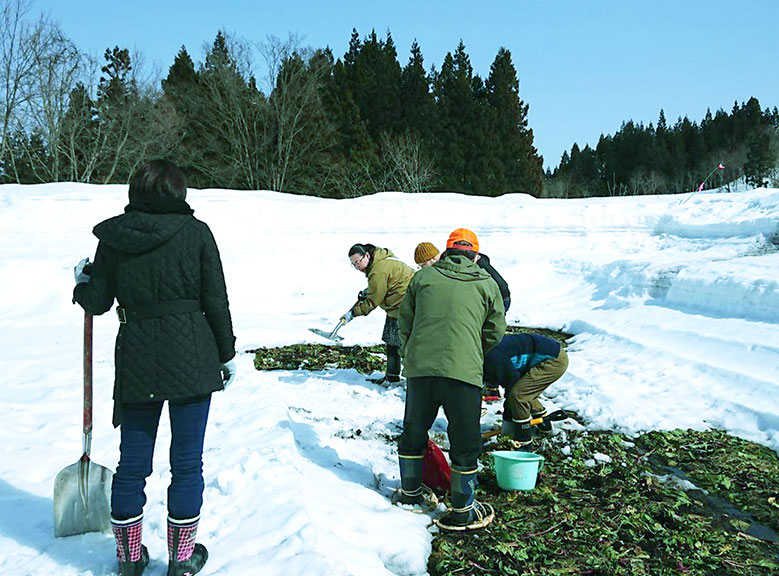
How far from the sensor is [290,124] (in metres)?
31.0

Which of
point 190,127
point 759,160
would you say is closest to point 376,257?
point 190,127

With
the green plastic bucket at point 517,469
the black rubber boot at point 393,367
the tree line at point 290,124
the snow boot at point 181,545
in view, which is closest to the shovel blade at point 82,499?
the snow boot at point 181,545

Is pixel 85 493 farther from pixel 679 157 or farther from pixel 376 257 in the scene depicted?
pixel 679 157

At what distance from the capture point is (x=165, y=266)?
2.32m

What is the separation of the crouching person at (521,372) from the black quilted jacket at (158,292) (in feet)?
8.18

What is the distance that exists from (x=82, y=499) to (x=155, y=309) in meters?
1.16

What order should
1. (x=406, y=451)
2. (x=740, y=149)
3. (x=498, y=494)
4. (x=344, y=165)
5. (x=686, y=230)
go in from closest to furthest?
1. (x=406, y=451)
2. (x=498, y=494)
3. (x=686, y=230)
4. (x=344, y=165)
5. (x=740, y=149)

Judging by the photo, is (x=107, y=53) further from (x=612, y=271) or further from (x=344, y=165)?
(x=612, y=271)

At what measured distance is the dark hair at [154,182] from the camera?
2350 millimetres

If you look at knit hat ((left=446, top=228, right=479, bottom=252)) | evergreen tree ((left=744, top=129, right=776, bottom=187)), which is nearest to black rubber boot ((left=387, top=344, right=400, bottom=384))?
knit hat ((left=446, top=228, right=479, bottom=252))

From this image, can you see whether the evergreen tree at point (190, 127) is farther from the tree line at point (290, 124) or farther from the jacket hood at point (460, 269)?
the jacket hood at point (460, 269)

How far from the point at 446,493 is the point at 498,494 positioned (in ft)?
1.22

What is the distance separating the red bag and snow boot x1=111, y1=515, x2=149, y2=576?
1843 mm

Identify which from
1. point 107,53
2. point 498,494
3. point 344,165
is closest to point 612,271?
point 498,494
